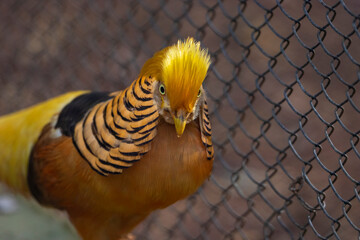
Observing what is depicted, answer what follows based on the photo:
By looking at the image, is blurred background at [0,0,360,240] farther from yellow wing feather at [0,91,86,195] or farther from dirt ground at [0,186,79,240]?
yellow wing feather at [0,91,86,195]

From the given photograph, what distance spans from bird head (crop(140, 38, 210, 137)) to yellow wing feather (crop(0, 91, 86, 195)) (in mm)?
1059

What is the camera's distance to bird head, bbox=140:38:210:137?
6.25 feet

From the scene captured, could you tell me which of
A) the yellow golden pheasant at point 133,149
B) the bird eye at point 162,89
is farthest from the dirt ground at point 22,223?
the bird eye at point 162,89

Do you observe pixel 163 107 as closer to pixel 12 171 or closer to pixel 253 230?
pixel 12 171

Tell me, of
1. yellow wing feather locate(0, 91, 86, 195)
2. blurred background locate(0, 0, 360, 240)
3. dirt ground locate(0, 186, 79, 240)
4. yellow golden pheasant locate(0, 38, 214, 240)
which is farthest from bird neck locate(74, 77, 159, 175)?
dirt ground locate(0, 186, 79, 240)

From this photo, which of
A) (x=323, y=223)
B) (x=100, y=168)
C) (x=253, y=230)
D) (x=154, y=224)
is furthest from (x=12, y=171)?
(x=323, y=223)

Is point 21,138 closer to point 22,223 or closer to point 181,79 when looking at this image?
point 22,223

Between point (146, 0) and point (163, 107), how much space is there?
151 inches

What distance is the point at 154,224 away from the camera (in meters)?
3.97

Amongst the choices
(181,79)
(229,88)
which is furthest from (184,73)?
(229,88)

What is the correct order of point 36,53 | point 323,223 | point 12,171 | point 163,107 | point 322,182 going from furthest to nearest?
point 36,53 → point 322,182 → point 323,223 → point 12,171 → point 163,107

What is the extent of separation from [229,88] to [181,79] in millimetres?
1357

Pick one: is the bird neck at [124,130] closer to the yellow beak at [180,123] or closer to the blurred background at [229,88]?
the yellow beak at [180,123]

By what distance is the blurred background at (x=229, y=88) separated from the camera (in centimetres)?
369
